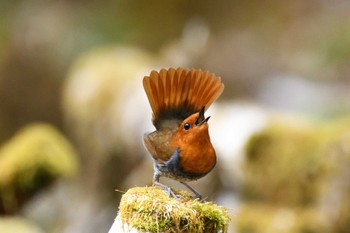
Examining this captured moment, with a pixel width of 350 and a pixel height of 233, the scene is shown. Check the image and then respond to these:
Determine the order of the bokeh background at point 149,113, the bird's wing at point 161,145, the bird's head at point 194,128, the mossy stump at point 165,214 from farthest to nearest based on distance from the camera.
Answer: the bokeh background at point 149,113 < the bird's wing at point 161,145 < the bird's head at point 194,128 < the mossy stump at point 165,214

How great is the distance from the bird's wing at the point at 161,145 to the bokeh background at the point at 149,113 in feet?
6.74

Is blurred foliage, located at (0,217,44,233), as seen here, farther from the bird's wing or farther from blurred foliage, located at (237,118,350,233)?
the bird's wing

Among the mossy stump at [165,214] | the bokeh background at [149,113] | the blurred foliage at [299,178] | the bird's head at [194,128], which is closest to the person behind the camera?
the mossy stump at [165,214]

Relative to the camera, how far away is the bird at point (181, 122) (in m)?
2.92

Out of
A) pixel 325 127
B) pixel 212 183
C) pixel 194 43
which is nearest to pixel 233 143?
pixel 212 183

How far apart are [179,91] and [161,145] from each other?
26 cm

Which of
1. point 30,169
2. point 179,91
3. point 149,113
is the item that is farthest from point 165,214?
point 149,113

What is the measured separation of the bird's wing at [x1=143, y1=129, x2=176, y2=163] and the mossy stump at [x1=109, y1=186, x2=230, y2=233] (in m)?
0.29

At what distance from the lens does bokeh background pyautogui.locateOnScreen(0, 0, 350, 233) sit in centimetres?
595

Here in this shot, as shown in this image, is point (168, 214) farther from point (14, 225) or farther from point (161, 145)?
point (14, 225)

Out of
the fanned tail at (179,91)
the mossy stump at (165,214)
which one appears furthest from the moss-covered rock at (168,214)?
the fanned tail at (179,91)

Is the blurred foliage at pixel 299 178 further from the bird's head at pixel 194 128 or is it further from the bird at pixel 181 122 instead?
the bird's head at pixel 194 128

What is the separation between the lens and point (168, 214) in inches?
103

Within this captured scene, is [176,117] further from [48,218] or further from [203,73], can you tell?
[48,218]
